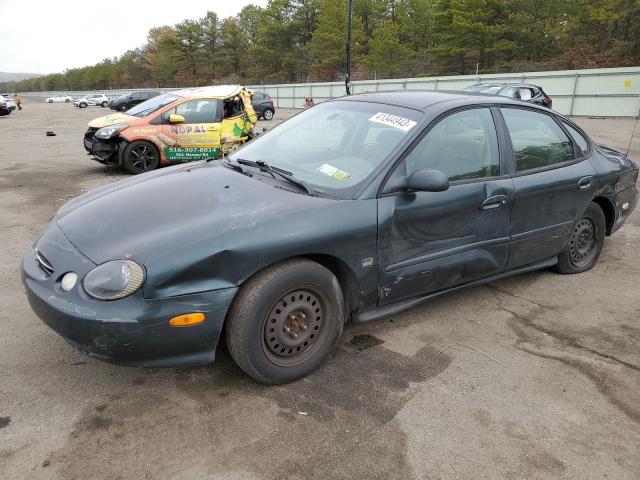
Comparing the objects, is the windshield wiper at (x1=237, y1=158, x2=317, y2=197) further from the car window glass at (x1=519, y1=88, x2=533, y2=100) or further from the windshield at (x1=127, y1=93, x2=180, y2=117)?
the car window glass at (x1=519, y1=88, x2=533, y2=100)

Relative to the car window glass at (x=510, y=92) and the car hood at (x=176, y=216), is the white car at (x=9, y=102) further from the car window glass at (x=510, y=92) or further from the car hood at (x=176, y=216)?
the car hood at (x=176, y=216)

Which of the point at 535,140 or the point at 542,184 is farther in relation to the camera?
the point at 535,140

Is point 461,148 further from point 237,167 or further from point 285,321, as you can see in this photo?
point 285,321

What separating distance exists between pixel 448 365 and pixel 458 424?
1.79ft

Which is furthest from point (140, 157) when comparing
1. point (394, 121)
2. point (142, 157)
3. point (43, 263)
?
point (394, 121)

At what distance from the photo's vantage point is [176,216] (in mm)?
2584

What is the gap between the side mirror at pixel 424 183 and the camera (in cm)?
277

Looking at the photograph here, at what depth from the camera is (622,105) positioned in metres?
22.5

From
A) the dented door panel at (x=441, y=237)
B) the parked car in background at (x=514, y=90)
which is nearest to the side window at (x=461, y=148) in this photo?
the dented door panel at (x=441, y=237)

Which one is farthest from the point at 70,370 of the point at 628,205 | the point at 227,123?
the point at 227,123

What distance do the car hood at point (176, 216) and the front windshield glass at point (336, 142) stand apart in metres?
0.26

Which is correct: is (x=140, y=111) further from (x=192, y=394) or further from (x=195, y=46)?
(x=195, y=46)

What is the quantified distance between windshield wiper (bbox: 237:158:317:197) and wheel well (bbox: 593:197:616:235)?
2.79m

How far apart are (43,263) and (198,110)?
7.02 m
